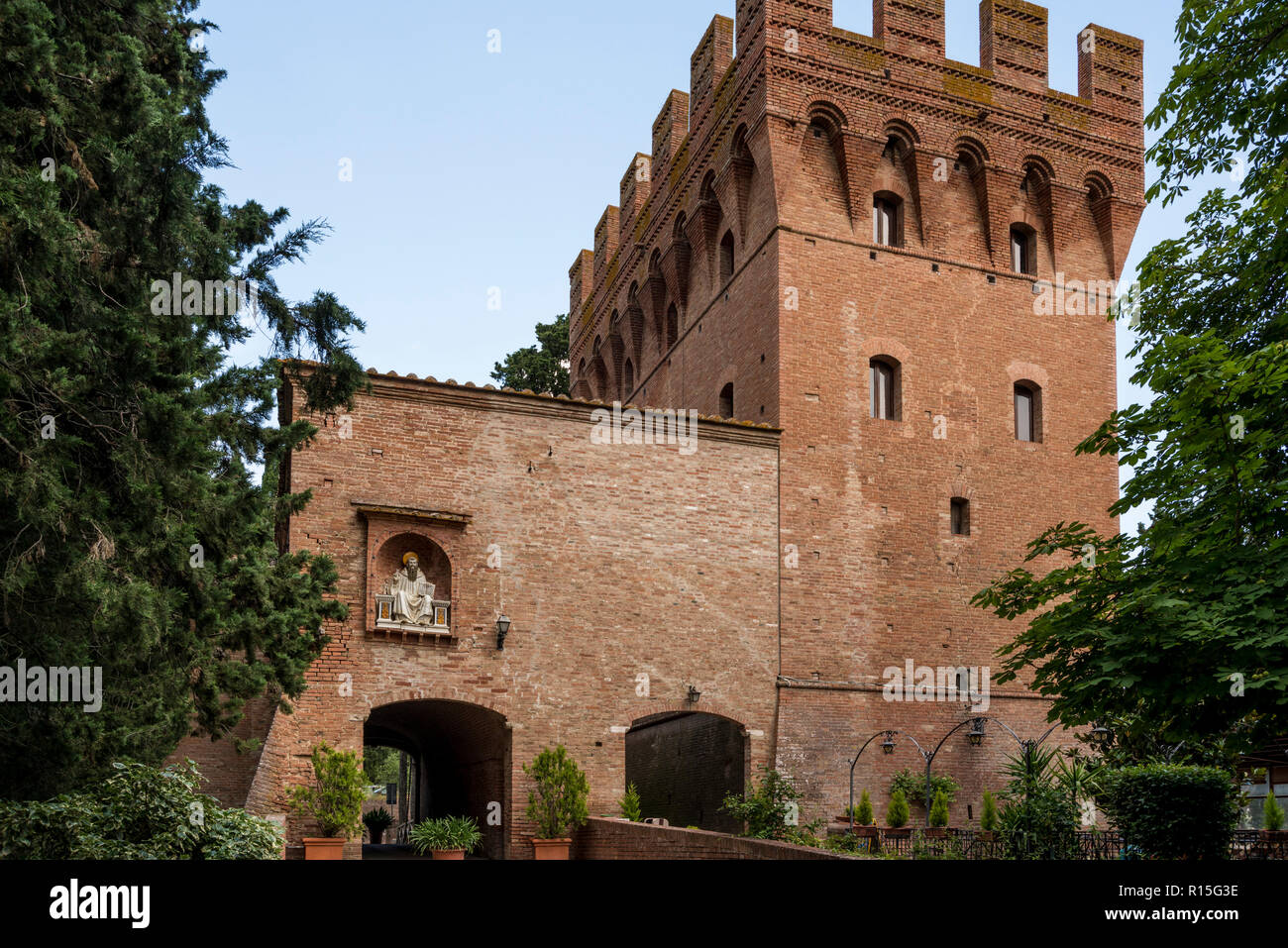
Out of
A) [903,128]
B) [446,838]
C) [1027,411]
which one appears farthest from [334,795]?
[903,128]

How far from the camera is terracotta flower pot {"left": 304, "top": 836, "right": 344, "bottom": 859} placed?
16.8m

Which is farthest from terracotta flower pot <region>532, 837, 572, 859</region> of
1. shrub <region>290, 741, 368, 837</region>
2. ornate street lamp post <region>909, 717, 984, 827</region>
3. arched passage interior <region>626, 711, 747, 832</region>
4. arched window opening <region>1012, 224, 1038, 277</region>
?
arched window opening <region>1012, 224, 1038, 277</region>

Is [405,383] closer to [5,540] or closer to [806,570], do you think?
[806,570]

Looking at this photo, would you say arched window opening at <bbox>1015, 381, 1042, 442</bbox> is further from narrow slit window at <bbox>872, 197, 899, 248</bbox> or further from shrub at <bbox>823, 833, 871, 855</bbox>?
shrub at <bbox>823, 833, 871, 855</bbox>

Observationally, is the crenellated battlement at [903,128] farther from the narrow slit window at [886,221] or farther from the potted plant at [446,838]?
the potted plant at [446,838]

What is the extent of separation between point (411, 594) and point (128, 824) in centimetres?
808

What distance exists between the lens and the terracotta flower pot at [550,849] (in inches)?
714

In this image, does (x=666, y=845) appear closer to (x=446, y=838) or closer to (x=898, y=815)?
(x=446, y=838)

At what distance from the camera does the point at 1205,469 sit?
12852mm

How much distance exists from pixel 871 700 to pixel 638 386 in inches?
476

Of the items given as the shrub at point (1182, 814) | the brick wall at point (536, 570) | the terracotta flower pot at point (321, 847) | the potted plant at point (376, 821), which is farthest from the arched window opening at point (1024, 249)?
the potted plant at point (376, 821)

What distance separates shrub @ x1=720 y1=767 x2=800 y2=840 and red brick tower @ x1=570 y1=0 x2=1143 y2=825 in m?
0.61

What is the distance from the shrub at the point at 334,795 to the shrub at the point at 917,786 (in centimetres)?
908

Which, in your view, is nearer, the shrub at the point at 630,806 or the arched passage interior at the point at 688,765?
the shrub at the point at 630,806
